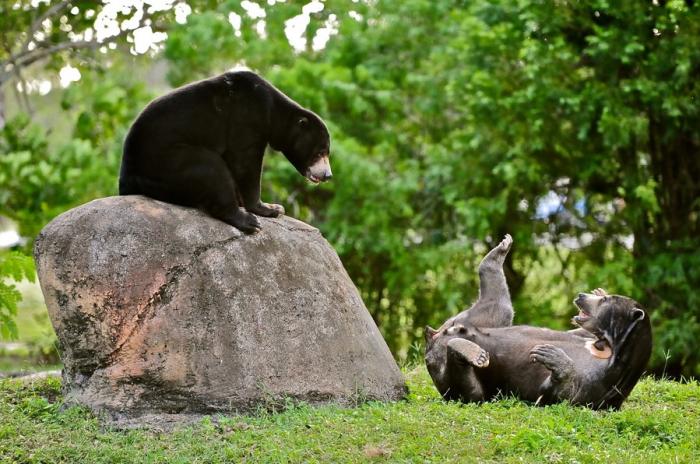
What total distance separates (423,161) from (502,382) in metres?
9.20

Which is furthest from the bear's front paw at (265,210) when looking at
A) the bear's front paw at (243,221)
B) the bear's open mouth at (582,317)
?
the bear's open mouth at (582,317)

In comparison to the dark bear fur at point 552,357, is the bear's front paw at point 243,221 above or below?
above

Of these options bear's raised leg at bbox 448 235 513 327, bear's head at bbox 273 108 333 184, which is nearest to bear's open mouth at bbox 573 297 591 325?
bear's raised leg at bbox 448 235 513 327

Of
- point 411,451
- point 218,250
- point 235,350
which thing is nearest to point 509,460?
point 411,451

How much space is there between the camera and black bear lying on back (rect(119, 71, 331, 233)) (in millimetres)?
7582

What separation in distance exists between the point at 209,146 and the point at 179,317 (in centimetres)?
136

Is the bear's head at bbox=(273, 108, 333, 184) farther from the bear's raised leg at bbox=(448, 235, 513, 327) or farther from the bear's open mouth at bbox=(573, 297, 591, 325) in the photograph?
the bear's open mouth at bbox=(573, 297, 591, 325)

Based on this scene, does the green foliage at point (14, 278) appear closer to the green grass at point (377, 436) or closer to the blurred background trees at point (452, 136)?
the green grass at point (377, 436)

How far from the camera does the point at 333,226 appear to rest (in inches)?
619

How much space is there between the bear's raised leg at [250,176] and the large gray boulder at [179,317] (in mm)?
425

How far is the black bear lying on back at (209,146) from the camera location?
7582mm

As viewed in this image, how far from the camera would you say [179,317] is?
725cm

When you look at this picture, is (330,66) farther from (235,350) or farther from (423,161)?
(235,350)

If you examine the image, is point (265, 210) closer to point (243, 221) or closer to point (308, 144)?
point (243, 221)
